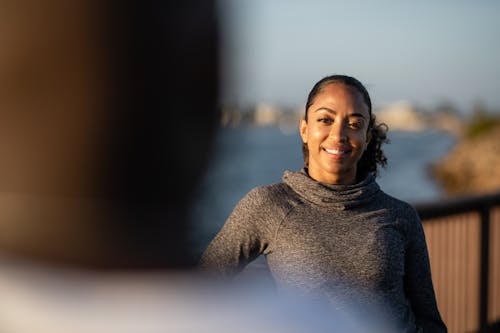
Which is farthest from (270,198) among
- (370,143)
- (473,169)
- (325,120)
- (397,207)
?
(473,169)

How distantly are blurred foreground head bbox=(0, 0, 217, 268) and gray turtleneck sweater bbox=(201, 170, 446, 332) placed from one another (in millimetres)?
1502

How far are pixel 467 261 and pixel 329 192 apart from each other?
131 inches

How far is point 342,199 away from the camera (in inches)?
93.5

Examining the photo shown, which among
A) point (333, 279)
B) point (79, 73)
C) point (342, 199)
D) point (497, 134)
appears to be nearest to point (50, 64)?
point (79, 73)

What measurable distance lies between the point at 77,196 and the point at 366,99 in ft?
6.33

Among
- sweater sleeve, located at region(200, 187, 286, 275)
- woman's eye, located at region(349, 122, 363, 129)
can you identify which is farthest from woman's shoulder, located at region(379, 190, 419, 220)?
sweater sleeve, located at region(200, 187, 286, 275)

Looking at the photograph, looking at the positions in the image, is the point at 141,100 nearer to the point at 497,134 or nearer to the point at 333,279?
the point at 333,279

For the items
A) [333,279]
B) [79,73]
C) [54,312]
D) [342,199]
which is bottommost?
[333,279]

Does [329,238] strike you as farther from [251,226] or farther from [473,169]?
[473,169]

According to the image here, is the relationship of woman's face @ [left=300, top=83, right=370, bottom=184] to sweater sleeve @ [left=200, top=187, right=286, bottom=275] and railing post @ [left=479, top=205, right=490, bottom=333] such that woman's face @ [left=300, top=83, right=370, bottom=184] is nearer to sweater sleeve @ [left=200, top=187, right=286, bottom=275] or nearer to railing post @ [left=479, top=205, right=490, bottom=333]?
sweater sleeve @ [left=200, top=187, right=286, bottom=275]

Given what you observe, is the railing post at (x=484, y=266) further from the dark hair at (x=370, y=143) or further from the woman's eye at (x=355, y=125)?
the woman's eye at (x=355, y=125)

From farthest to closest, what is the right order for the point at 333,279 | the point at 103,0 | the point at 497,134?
the point at 497,134
the point at 333,279
the point at 103,0

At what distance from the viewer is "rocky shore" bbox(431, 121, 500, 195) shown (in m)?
44.6

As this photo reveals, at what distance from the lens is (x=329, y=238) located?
2275mm
